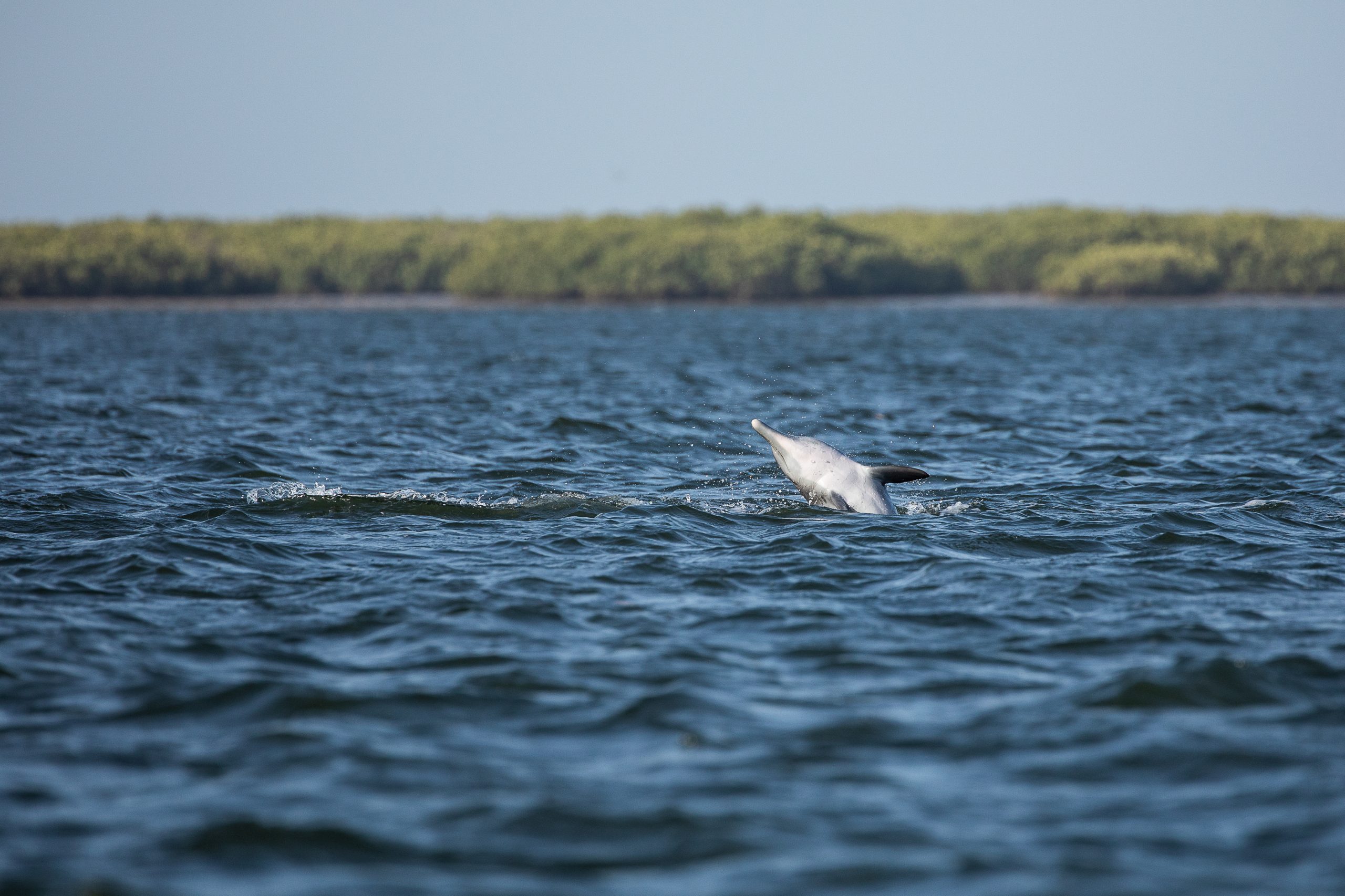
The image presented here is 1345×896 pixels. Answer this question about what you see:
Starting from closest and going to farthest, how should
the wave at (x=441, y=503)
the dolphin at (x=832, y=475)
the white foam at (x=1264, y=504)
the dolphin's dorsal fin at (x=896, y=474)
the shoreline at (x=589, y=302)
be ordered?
1. the dolphin's dorsal fin at (x=896, y=474)
2. the dolphin at (x=832, y=475)
3. the wave at (x=441, y=503)
4. the white foam at (x=1264, y=504)
5. the shoreline at (x=589, y=302)

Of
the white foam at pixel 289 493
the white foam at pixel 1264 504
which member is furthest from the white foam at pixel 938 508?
the white foam at pixel 289 493

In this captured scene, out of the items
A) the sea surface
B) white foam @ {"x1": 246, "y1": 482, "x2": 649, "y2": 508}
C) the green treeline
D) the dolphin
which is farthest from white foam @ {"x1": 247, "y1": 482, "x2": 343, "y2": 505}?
the green treeline

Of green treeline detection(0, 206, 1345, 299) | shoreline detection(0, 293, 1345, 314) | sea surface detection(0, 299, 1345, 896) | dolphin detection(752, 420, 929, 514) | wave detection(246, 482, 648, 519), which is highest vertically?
green treeline detection(0, 206, 1345, 299)

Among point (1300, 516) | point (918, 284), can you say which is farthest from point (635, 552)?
point (918, 284)

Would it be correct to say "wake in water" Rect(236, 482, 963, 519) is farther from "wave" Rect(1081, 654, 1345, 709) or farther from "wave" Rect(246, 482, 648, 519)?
"wave" Rect(1081, 654, 1345, 709)

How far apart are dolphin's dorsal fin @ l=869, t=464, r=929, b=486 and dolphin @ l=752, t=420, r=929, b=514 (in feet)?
1.88

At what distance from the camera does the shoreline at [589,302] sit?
116m

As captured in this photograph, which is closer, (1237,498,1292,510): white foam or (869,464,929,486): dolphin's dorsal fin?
(869,464,929,486): dolphin's dorsal fin

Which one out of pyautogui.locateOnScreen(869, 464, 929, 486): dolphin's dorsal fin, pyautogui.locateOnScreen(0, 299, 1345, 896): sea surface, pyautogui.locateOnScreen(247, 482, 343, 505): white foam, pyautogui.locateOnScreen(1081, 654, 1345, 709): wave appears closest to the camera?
pyautogui.locateOnScreen(0, 299, 1345, 896): sea surface

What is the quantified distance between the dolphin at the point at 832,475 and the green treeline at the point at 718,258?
372 ft

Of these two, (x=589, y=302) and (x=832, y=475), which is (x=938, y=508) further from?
(x=589, y=302)

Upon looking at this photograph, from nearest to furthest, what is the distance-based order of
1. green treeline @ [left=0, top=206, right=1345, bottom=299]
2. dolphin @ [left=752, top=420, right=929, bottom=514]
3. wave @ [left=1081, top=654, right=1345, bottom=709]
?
wave @ [left=1081, top=654, right=1345, bottom=709] < dolphin @ [left=752, top=420, right=929, bottom=514] < green treeline @ [left=0, top=206, right=1345, bottom=299]

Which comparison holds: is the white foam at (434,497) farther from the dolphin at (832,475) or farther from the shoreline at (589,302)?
the shoreline at (589,302)

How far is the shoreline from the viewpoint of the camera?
4584 inches
